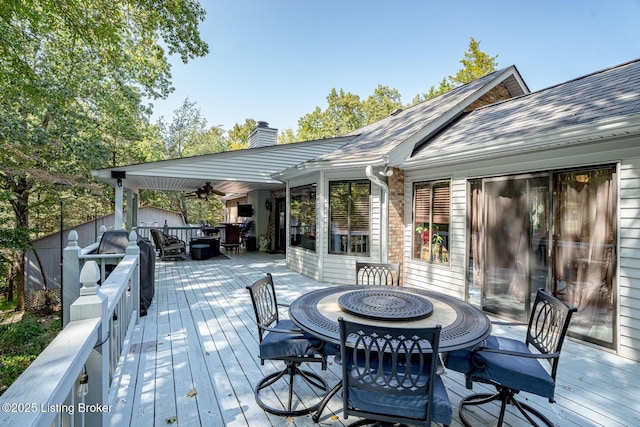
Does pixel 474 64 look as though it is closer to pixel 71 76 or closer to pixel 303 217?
pixel 303 217

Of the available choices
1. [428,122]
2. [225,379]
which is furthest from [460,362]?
[428,122]

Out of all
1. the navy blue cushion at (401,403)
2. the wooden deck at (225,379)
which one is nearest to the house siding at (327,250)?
the wooden deck at (225,379)

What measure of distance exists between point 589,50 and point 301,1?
11.6 meters

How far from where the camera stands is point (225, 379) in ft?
9.37

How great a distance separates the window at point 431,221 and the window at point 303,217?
2.41m

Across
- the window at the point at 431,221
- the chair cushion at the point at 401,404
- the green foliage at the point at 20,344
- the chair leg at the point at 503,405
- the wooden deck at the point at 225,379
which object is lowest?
the green foliage at the point at 20,344

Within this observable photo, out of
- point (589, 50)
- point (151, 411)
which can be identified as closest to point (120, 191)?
point (151, 411)

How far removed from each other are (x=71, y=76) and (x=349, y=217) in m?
10.0

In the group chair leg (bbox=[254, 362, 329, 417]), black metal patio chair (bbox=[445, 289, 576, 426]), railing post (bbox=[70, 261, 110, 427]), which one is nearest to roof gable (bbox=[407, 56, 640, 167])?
black metal patio chair (bbox=[445, 289, 576, 426])

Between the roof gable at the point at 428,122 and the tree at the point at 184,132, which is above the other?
the tree at the point at 184,132

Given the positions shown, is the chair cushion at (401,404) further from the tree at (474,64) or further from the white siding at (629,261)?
the tree at (474,64)

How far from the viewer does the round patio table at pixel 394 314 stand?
206cm

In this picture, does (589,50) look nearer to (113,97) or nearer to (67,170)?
(113,97)

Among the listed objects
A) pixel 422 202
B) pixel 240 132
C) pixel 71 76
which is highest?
pixel 240 132
